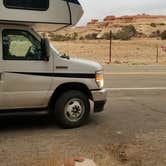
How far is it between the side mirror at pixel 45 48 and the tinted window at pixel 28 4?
60cm

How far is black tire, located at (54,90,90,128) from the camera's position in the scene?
923 centimetres

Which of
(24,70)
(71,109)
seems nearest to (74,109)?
(71,109)

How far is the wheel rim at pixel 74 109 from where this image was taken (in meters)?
9.30

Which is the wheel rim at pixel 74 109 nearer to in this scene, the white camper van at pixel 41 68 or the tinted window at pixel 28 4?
the white camper van at pixel 41 68

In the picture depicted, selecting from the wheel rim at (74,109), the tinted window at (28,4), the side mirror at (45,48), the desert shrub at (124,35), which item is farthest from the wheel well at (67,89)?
the desert shrub at (124,35)

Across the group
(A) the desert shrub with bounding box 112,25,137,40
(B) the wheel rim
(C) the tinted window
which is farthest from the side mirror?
(A) the desert shrub with bounding box 112,25,137,40

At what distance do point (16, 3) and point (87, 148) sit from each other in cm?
278

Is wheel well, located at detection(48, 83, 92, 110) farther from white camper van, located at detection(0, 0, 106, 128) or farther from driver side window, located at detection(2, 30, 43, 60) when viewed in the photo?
driver side window, located at detection(2, 30, 43, 60)

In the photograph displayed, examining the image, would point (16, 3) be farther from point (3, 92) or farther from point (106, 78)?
point (106, 78)

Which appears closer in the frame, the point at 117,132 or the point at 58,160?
the point at 58,160

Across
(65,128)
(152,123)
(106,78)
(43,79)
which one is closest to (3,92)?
(43,79)

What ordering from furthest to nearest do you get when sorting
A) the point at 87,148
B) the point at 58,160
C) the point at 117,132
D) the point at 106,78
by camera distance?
the point at 106,78 < the point at 117,132 < the point at 87,148 < the point at 58,160

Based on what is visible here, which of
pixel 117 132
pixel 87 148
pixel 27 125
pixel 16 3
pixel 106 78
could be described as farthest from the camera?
pixel 106 78

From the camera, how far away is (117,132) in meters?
9.06
